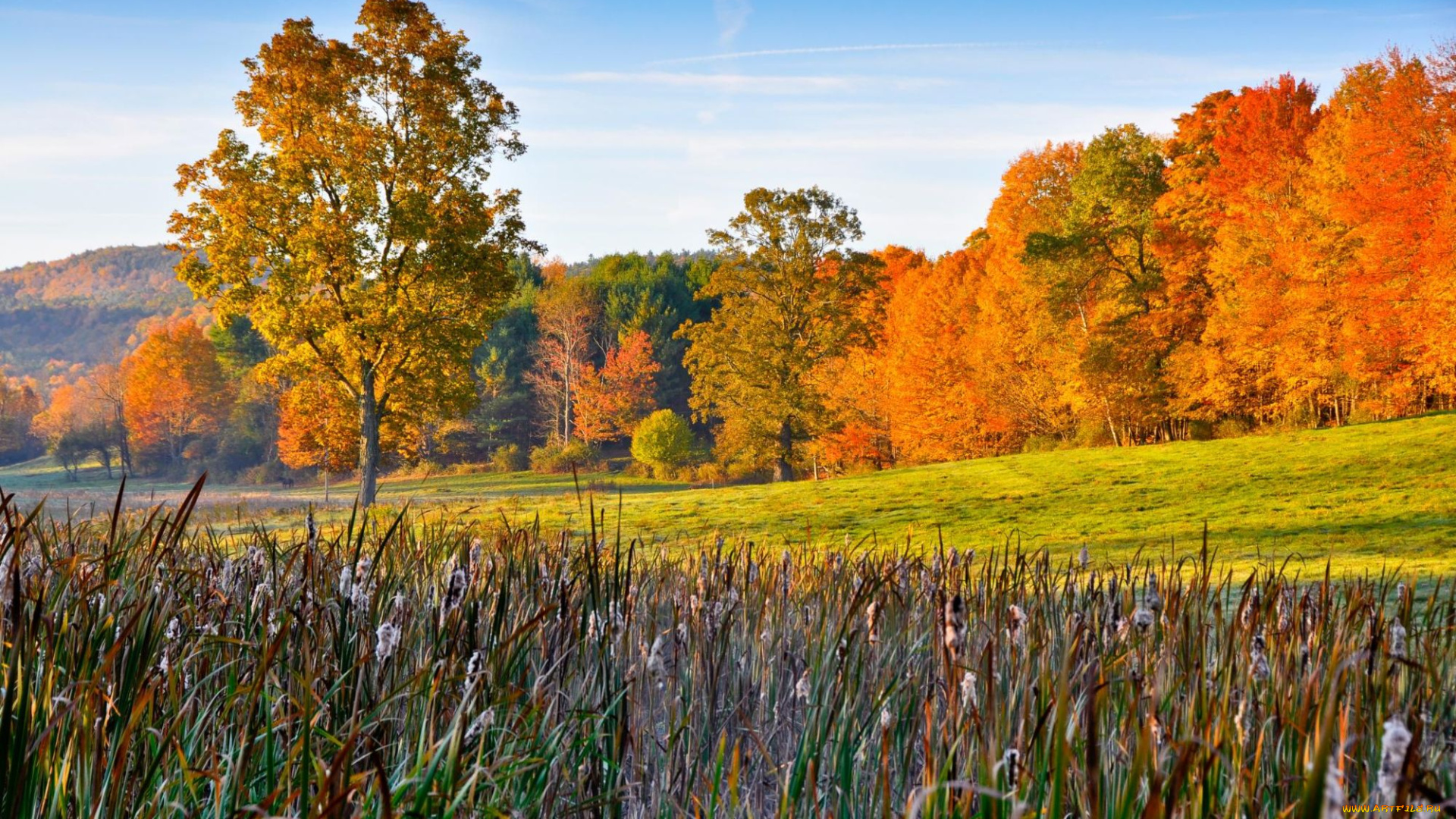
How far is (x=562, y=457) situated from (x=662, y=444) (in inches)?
267

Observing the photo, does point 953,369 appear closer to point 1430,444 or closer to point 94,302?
point 1430,444

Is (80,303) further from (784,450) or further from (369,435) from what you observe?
(369,435)

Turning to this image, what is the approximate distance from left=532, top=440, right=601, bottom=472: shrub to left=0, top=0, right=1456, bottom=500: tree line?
0.93ft

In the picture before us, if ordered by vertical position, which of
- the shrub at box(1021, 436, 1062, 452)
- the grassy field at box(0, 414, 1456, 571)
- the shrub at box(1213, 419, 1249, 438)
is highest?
the shrub at box(1213, 419, 1249, 438)

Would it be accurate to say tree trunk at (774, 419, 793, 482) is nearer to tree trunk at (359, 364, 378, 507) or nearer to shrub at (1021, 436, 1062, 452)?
shrub at (1021, 436, 1062, 452)

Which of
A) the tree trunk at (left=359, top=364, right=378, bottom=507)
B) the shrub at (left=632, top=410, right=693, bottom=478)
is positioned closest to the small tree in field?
the tree trunk at (left=359, top=364, right=378, bottom=507)

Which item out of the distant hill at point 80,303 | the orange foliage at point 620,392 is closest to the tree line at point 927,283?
the orange foliage at point 620,392

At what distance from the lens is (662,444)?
44906mm

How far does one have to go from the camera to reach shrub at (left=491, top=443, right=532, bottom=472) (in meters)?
51.6

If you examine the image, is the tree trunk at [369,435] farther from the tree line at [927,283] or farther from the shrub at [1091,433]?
the shrub at [1091,433]

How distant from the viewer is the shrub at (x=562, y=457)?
48125mm

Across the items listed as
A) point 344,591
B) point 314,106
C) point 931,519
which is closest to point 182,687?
point 344,591

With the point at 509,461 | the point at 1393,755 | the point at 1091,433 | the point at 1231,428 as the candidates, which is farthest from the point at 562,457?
the point at 1393,755

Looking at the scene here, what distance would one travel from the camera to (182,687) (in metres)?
2.27
